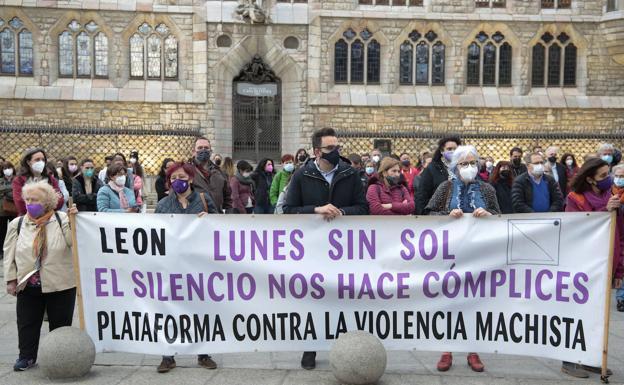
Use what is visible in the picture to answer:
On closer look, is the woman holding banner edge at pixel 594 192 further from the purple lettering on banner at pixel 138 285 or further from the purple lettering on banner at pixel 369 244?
the purple lettering on banner at pixel 138 285

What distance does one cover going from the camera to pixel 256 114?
2203 cm

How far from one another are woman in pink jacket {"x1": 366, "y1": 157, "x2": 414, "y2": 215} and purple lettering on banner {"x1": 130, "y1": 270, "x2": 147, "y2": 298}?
10.0ft

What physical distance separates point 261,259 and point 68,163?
23.2 feet

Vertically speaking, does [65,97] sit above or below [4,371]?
above

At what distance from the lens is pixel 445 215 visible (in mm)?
5336

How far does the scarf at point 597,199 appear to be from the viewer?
19.5 ft

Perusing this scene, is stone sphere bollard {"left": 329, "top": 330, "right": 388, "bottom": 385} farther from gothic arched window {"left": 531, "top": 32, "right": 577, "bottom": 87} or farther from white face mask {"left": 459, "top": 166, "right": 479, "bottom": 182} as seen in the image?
gothic arched window {"left": 531, "top": 32, "right": 577, "bottom": 87}

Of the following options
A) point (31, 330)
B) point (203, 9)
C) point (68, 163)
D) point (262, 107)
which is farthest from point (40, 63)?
point (31, 330)

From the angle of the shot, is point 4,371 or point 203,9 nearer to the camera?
point 4,371

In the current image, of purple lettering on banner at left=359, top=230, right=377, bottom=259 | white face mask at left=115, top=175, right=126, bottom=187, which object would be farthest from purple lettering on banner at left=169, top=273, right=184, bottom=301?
white face mask at left=115, top=175, right=126, bottom=187

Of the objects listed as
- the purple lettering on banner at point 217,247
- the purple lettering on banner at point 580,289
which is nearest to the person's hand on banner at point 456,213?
the purple lettering on banner at point 580,289

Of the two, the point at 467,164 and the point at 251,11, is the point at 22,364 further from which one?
the point at 251,11

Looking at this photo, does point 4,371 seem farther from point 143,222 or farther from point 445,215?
point 445,215

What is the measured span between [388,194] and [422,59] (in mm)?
15381
